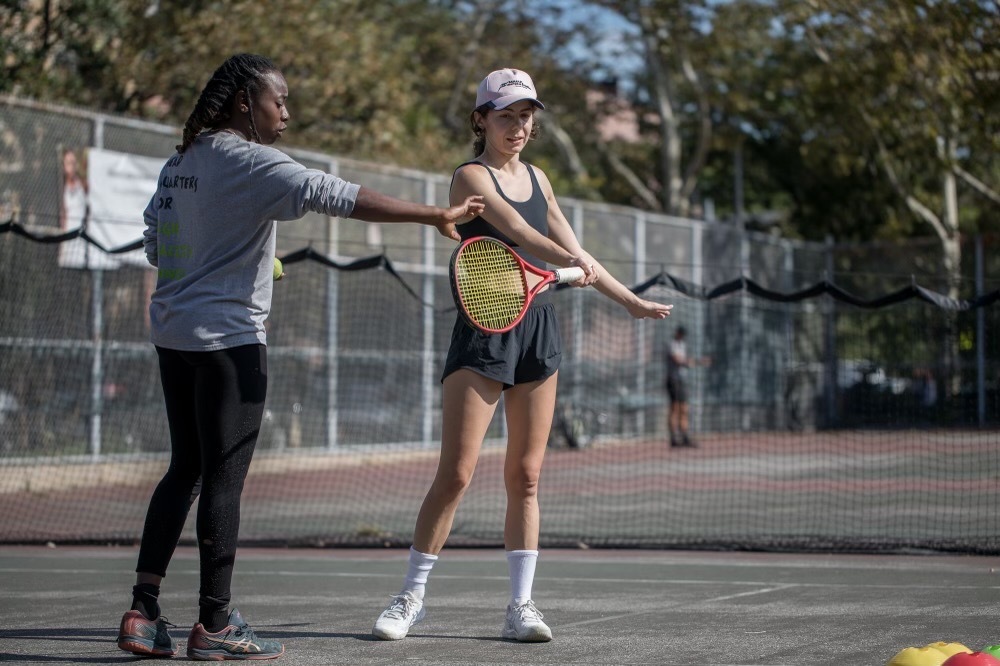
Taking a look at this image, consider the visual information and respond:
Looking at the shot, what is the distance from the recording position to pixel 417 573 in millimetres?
5316

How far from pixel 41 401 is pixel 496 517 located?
455cm

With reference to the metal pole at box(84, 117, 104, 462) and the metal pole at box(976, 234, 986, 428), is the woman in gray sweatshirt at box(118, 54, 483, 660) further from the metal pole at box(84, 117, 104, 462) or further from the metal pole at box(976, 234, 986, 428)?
the metal pole at box(84, 117, 104, 462)

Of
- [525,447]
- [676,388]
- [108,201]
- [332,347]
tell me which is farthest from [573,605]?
[676,388]

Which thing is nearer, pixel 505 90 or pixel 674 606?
pixel 505 90

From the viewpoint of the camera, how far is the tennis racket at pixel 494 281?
490 centimetres

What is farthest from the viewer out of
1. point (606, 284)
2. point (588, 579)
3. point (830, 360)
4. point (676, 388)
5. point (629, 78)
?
point (629, 78)

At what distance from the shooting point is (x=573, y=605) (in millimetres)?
6203

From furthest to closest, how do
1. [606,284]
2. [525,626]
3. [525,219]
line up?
1. [606,284]
2. [525,219]
3. [525,626]

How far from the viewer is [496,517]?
11164 millimetres

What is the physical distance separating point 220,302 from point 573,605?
2.31 meters

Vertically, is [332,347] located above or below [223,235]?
above

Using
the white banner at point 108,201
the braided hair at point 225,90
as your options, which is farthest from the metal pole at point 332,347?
the braided hair at point 225,90

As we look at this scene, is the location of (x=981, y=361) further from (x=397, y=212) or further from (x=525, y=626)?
(x=397, y=212)

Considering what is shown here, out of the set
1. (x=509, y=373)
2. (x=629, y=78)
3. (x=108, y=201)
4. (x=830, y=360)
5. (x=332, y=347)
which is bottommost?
(x=509, y=373)
